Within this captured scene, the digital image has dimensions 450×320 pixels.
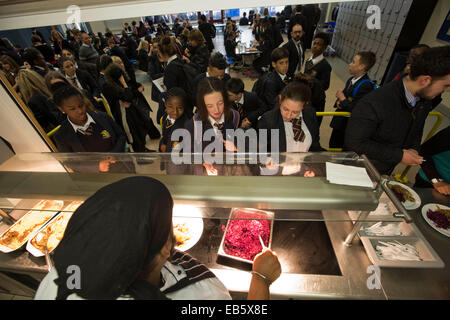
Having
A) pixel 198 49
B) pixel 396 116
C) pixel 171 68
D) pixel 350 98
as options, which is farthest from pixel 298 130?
pixel 198 49

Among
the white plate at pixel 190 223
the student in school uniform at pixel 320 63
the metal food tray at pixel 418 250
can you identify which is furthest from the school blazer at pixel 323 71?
the white plate at pixel 190 223

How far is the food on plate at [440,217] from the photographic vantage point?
1.74m

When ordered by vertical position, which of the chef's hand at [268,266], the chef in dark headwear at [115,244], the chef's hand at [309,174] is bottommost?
the chef's hand at [268,266]

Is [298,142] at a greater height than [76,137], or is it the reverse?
[76,137]

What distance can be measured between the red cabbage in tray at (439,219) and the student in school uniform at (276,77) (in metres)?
2.37

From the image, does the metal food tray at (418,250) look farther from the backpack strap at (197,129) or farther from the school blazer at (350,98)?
the school blazer at (350,98)

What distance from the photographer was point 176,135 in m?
2.82

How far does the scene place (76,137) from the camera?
2.56 m

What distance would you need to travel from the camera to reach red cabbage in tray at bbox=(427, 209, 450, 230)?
1.73 metres

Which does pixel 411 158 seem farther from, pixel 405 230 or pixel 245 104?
pixel 245 104

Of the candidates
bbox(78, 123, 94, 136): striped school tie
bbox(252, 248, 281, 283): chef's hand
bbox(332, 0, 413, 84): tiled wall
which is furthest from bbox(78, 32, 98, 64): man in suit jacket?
bbox(332, 0, 413, 84): tiled wall

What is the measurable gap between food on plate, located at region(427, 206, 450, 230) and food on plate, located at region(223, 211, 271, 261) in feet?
4.67

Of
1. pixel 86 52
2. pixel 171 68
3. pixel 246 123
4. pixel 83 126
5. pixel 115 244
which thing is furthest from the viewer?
pixel 86 52

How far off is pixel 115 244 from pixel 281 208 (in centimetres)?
87
